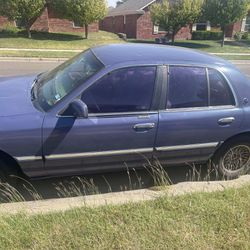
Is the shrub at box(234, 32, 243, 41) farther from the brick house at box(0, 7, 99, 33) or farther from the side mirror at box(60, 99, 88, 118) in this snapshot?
the side mirror at box(60, 99, 88, 118)

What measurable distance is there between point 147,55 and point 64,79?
3.32ft

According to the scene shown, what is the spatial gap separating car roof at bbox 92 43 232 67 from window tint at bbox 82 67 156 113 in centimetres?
14

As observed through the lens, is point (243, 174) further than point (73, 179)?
Yes

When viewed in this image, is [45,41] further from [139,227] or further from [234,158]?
[139,227]

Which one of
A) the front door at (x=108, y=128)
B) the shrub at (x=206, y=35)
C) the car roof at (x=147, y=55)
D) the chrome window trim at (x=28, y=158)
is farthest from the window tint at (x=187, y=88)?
the shrub at (x=206, y=35)

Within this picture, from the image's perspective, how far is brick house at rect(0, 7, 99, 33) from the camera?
89.1 feet

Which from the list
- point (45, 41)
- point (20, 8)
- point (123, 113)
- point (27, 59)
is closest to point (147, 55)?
point (123, 113)

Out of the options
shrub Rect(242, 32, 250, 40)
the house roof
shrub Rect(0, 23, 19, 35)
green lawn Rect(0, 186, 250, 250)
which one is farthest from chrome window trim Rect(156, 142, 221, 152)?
shrub Rect(242, 32, 250, 40)

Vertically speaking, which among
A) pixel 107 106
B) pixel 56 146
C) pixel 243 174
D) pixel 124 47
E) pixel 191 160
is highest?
pixel 124 47

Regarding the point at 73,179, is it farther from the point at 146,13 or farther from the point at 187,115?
the point at 146,13

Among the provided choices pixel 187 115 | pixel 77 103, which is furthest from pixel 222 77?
pixel 77 103

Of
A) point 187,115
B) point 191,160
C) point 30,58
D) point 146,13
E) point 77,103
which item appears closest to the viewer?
point 77,103

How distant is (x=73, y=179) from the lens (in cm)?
423

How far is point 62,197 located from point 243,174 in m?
2.42
